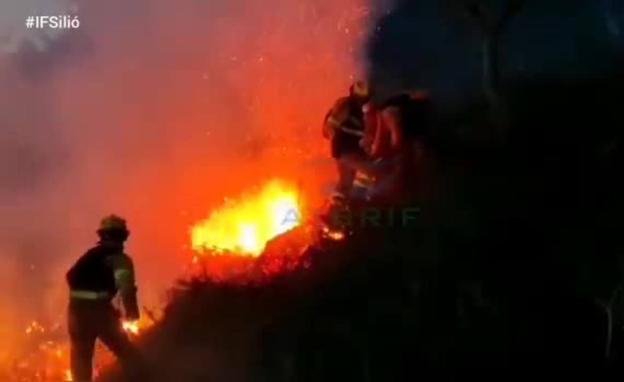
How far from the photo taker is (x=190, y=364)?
585 inches

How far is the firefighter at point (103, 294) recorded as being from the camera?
13922 millimetres

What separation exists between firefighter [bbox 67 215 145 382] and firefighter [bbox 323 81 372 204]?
424 centimetres

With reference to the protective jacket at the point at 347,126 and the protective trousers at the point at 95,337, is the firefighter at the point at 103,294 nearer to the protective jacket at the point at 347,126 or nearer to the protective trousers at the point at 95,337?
the protective trousers at the point at 95,337

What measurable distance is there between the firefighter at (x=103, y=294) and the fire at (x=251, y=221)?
11.9ft

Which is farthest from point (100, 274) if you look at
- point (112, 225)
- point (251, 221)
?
point (251, 221)

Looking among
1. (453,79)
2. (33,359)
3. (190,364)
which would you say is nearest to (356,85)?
(453,79)

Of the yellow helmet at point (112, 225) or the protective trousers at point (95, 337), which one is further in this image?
the protective trousers at point (95, 337)

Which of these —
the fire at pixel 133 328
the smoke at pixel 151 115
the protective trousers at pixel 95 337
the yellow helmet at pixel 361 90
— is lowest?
the protective trousers at pixel 95 337

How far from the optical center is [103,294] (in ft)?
46.3

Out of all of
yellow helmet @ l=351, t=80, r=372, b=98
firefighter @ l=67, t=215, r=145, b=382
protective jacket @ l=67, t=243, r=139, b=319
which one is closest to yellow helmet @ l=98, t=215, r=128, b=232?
firefighter @ l=67, t=215, r=145, b=382

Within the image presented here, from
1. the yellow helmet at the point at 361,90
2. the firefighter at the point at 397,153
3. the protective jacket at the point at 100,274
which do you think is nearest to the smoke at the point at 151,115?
the yellow helmet at the point at 361,90

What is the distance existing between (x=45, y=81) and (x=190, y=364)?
46.0 ft

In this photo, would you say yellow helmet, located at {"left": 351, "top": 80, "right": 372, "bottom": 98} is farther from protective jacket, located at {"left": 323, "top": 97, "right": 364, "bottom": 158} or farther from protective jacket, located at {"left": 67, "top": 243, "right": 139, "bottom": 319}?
protective jacket, located at {"left": 67, "top": 243, "right": 139, "bottom": 319}

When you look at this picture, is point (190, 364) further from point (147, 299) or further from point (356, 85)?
point (147, 299)
